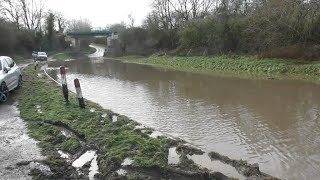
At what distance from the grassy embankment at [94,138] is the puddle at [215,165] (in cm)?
38

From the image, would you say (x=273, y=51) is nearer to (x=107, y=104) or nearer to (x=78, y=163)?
(x=107, y=104)

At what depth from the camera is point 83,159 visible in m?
6.35

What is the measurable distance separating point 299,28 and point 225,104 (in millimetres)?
14016

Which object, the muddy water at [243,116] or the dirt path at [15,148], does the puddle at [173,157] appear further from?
the dirt path at [15,148]

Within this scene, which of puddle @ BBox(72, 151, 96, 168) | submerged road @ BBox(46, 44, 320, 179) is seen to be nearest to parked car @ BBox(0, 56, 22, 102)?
submerged road @ BBox(46, 44, 320, 179)

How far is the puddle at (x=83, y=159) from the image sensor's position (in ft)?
20.0

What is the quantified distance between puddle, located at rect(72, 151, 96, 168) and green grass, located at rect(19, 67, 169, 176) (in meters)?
0.18

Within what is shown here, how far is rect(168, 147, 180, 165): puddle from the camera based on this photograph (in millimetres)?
6082

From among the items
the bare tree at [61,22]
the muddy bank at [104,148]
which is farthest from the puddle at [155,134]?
the bare tree at [61,22]

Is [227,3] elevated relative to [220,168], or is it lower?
elevated

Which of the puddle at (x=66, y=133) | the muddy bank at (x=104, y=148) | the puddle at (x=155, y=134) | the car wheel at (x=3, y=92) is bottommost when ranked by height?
the puddle at (x=155, y=134)

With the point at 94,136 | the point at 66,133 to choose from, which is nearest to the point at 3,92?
the point at 66,133

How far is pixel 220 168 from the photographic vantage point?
589cm

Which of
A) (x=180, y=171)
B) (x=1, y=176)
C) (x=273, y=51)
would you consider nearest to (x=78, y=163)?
(x=1, y=176)
